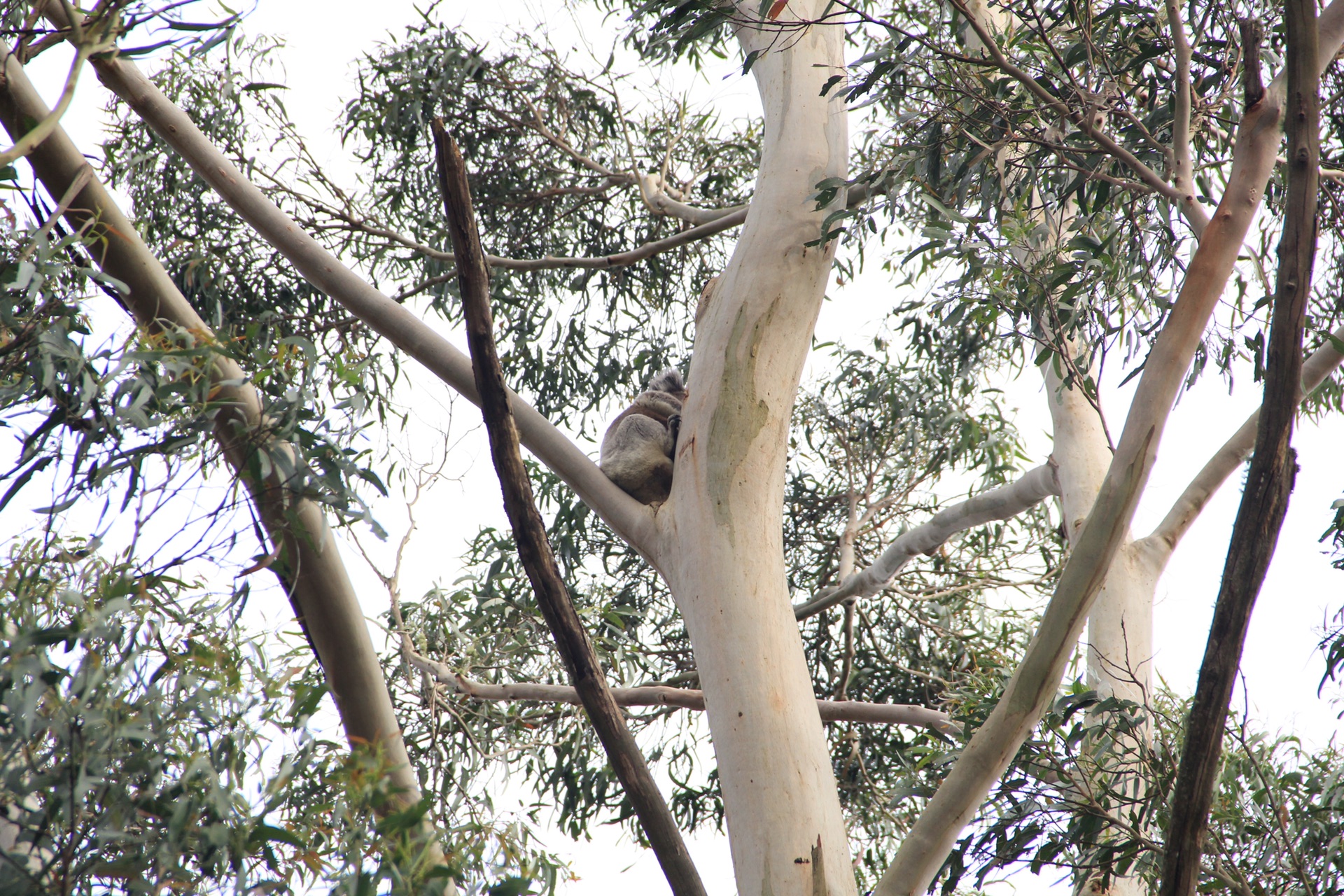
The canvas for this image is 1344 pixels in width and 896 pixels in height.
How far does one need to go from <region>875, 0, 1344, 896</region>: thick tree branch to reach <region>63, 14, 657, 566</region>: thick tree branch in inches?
34.0

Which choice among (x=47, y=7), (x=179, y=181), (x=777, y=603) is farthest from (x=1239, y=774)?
(x=179, y=181)

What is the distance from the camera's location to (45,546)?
54.2 inches

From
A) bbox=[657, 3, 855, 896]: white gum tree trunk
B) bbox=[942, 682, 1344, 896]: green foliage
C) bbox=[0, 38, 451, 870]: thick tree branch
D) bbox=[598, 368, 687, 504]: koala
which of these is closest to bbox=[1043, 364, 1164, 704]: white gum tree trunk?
bbox=[942, 682, 1344, 896]: green foliage

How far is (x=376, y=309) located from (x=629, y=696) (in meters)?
1.43

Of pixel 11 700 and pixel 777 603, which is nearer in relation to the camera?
pixel 11 700

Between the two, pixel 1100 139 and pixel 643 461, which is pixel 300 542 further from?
pixel 1100 139

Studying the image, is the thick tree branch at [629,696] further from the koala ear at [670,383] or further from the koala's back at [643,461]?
the koala ear at [670,383]

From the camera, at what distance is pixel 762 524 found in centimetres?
223

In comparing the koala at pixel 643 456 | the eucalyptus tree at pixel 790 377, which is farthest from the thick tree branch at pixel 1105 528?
the koala at pixel 643 456

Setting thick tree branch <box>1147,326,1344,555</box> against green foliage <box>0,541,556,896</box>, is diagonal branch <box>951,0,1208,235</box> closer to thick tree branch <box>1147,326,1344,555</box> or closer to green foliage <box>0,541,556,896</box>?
thick tree branch <box>1147,326,1344,555</box>

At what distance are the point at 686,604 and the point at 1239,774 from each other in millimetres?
1577

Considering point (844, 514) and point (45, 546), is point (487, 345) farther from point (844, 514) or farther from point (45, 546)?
point (844, 514)

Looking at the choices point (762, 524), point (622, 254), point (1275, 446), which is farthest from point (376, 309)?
point (1275, 446)

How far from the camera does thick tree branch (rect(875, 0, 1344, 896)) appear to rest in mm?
1809
